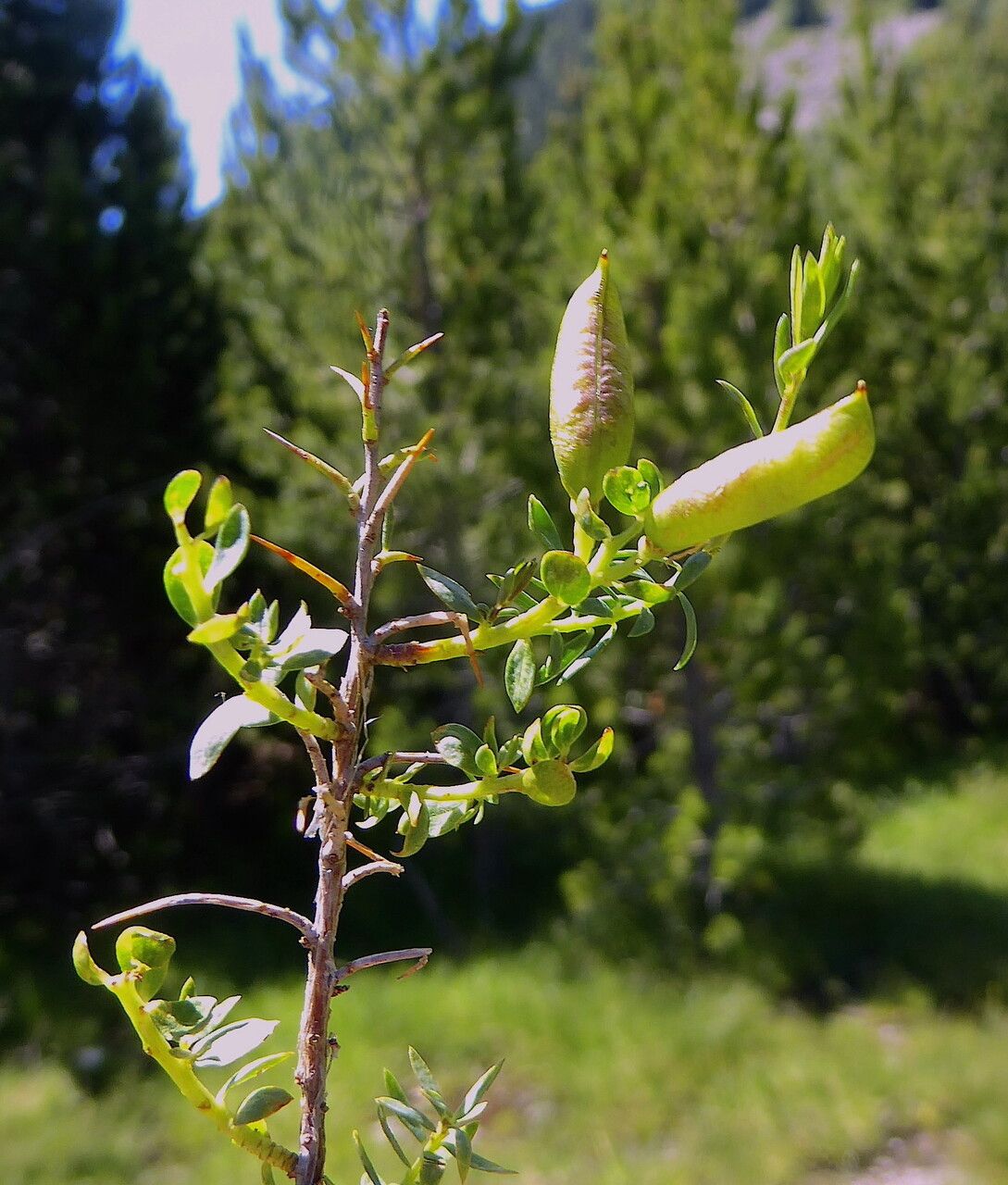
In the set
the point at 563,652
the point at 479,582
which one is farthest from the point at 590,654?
the point at 479,582

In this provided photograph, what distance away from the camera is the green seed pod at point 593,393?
0.31 metres

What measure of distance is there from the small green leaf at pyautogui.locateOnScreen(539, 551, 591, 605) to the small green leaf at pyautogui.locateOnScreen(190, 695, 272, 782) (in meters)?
0.08

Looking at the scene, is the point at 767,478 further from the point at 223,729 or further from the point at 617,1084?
the point at 617,1084

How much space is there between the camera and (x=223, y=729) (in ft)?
0.94

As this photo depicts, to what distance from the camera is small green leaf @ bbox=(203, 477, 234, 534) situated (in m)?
Answer: 0.25

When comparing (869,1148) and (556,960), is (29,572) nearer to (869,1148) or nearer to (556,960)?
(556,960)

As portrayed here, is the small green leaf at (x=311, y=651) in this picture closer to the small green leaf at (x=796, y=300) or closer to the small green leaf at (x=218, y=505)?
the small green leaf at (x=218, y=505)

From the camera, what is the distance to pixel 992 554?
5.54 metres

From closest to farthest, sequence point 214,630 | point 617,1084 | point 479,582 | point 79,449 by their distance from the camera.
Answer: point 214,630, point 617,1084, point 479,582, point 79,449

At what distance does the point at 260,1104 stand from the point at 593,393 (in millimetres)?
222

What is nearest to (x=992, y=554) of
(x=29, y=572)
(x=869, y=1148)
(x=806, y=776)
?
(x=806, y=776)

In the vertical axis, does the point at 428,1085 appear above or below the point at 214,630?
below

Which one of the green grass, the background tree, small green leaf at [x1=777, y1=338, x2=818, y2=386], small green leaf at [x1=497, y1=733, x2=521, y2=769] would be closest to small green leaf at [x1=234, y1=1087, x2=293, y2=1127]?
small green leaf at [x1=497, y1=733, x2=521, y2=769]

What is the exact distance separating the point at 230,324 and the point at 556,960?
255 cm
